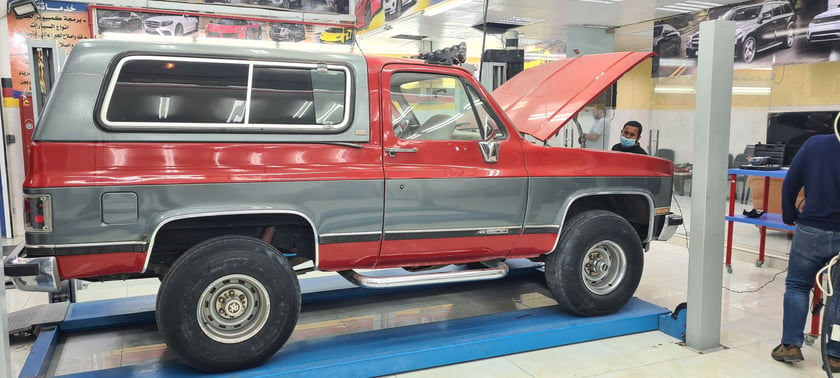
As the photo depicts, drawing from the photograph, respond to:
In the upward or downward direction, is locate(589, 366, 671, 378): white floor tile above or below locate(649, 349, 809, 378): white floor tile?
above

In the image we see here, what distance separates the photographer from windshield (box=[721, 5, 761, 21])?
8750mm

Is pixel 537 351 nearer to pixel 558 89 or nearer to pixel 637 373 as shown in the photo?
pixel 637 373

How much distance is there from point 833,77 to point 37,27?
1155 cm

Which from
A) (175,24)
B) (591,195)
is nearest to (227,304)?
(591,195)

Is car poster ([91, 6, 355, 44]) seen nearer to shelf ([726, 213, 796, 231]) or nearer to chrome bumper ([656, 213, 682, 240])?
shelf ([726, 213, 796, 231])

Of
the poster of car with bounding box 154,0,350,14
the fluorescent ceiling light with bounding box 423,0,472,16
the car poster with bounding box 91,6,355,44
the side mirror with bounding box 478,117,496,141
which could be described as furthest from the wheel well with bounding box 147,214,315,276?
the poster of car with bounding box 154,0,350,14

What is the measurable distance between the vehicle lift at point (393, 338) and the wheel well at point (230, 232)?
0.62 metres

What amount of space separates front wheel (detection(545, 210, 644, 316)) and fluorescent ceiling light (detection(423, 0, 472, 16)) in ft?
16.1

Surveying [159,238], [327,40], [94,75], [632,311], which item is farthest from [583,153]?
[327,40]

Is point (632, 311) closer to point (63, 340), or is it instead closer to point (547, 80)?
point (547, 80)

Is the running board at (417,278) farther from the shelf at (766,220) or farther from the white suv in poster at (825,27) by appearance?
the white suv in poster at (825,27)

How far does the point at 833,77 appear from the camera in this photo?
810 cm

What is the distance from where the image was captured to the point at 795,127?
7047mm

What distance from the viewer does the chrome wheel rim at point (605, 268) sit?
4602 millimetres
